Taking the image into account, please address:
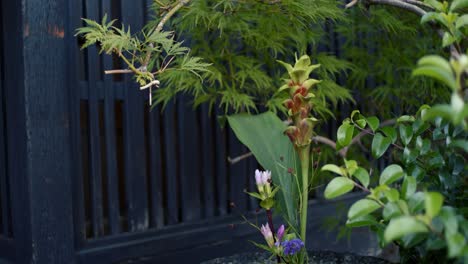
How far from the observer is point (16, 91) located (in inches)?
81.0

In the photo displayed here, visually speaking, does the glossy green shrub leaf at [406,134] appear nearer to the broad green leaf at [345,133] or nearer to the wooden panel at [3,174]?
the broad green leaf at [345,133]

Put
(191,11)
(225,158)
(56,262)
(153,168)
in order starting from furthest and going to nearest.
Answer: (225,158) < (153,168) < (56,262) < (191,11)

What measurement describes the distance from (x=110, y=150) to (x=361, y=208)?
1422 millimetres

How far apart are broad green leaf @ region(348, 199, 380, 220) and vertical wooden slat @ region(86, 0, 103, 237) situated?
139 centimetres

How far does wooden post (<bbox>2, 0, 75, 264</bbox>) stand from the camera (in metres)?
1.98

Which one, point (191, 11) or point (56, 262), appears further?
point (56, 262)

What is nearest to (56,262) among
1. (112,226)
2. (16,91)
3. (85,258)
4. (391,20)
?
(85,258)

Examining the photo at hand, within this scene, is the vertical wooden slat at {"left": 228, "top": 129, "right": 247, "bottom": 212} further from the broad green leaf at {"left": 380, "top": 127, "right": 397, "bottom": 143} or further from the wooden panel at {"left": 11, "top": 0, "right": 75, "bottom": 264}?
the broad green leaf at {"left": 380, "top": 127, "right": 397, "bottom": 143}

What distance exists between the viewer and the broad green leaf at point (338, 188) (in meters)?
0.97

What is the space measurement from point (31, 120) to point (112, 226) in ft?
1.61

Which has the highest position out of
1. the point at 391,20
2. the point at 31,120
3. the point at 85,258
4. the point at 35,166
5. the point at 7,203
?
the point at 391,20

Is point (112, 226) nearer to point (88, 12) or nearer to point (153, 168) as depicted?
point (153, 168)

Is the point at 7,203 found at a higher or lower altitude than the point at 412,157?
lower

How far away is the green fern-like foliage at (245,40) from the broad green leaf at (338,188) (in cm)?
88
